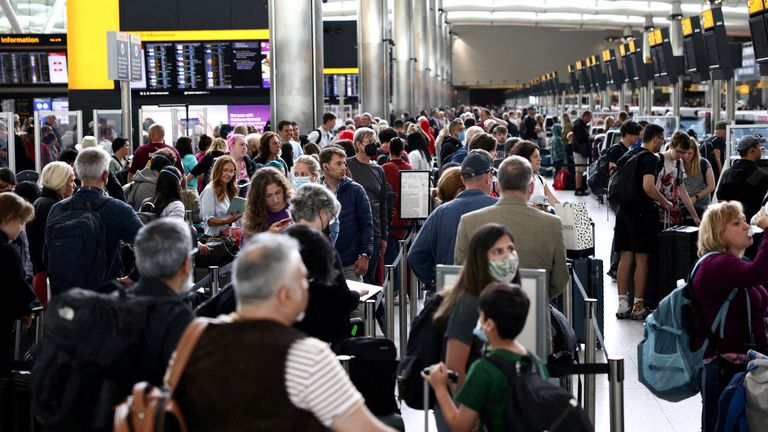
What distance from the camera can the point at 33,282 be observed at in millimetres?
7301

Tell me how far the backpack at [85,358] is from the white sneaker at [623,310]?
704 centimetres

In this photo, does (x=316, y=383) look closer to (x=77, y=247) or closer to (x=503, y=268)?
(x=503, y=268)

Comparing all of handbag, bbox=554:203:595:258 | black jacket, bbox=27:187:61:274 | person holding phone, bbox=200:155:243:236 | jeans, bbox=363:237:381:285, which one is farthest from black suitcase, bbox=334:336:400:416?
jeans, bbox=363:237:381:285

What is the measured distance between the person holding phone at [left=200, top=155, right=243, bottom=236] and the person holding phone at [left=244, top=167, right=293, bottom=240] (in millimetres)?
2119

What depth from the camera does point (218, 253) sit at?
8234mm

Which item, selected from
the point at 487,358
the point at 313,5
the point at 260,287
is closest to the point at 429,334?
the point at 487,358

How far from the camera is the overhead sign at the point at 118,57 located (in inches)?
533

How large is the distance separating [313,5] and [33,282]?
34.6 feet

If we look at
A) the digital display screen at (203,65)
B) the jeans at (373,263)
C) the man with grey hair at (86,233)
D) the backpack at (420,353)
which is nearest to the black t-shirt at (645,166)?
the jeans at (373,263)

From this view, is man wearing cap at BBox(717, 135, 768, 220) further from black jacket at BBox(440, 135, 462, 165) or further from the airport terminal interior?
black jacket at BBox(440, 135, 462, 165)

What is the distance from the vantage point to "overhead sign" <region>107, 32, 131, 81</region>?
533 inches

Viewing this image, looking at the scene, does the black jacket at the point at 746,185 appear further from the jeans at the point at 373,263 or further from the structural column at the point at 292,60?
the structural column at the point at 292,60

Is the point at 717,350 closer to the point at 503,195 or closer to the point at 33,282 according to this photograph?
the point at 503,195

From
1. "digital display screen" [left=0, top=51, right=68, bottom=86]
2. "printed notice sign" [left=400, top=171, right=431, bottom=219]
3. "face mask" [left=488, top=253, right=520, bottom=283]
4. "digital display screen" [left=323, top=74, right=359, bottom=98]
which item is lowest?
"printed notice sign" [left=400, top=171, right=431, bottom=219]
